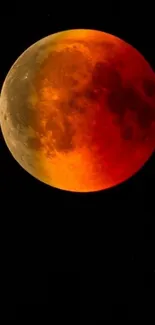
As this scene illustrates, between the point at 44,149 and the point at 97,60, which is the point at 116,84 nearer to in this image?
the point at 97,60

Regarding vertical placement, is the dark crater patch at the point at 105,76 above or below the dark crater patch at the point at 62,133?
above

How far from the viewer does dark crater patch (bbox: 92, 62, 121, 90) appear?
5.38m

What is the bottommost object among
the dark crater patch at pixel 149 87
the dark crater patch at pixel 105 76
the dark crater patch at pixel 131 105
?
the dark crater patch at pixel 131 105

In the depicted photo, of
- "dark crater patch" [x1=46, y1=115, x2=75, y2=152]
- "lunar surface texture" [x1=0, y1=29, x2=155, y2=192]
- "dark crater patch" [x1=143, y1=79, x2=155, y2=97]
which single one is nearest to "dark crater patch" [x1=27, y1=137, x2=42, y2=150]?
"lunar surface texture" [x1=0, y1=29, x2=155, y2=192]

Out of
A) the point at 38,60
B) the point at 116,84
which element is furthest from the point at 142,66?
the point at 38,60

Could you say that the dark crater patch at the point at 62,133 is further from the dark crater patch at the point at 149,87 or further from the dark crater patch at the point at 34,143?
A: the dark crater patch at the point at 149,87

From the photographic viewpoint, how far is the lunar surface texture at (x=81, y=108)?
5.36 meters

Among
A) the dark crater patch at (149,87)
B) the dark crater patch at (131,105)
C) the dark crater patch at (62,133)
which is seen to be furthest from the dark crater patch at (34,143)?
the dark crater patch at (149,87)

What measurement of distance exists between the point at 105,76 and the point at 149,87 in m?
0.41

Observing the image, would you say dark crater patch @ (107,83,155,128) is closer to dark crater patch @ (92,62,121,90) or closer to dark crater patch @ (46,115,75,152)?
dark crater patch @ (92,62,121,90)

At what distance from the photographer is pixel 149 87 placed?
5.61 metres

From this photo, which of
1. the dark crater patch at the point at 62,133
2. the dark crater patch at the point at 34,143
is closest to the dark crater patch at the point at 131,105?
the dark crater patch at the point at 62,133

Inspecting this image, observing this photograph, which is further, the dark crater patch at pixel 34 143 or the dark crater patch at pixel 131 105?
the dark crater patch at pixel 34 143

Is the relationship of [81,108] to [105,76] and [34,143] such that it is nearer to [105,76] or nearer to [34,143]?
[105,76]
